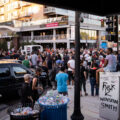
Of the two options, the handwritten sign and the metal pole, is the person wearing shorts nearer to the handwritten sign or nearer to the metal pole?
the handwritten sign

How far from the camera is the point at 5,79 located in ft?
25.1

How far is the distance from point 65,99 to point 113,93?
154cm

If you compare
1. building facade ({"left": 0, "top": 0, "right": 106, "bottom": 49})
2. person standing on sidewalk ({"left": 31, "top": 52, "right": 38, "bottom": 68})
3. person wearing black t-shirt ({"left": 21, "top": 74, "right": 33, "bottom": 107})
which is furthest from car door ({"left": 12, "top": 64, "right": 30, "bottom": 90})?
building facade ({"left": 0, "top": 0, "right": 106, "bottom": 49})

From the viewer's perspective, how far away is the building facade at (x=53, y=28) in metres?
39.0

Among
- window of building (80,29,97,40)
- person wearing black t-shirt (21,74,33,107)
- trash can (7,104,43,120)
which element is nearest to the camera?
trash can (7,104,43,120)

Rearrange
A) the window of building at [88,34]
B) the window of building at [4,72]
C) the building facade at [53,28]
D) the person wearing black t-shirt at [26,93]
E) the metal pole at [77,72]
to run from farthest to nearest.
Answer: the window of building at [88,34] → the building facade at [53,28] → the window of building at [4,72] → the metal pole at [77,72] → the person wearing black t-shirt at [26,93]

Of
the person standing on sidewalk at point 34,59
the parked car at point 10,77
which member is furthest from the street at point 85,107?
the person standing on sidewalk at point 34,59

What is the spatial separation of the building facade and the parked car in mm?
29075

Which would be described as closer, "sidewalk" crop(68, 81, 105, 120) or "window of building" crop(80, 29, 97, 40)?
"sidewalk" crop(68, 81, 105, 120)

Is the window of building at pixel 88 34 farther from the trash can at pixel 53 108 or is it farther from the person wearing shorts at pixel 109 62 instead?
the trash can at pixel 53 108

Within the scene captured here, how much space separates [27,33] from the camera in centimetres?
5069

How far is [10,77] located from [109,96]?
4.12 metres

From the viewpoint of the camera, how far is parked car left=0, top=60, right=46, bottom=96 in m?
7.58

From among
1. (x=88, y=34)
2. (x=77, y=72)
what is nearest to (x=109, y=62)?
(x=77, y=72)
